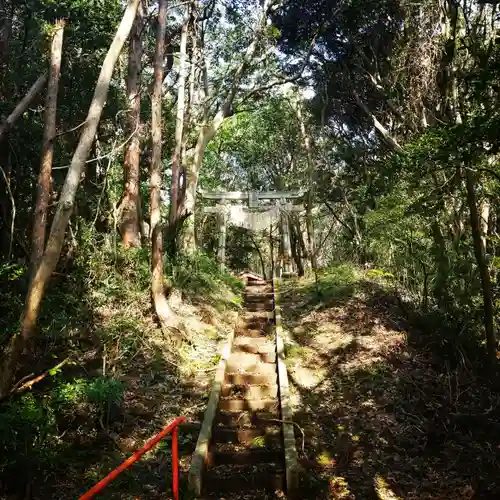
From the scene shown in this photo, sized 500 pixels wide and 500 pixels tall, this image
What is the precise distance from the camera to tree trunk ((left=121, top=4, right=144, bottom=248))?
412 inches

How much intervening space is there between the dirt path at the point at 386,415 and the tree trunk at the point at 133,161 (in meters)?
4.12

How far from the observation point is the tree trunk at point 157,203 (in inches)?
355

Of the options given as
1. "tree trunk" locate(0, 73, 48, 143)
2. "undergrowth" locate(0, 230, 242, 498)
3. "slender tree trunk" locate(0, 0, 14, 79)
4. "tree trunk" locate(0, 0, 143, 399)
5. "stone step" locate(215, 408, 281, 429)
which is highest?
"slender tree trunk" locate(0, 0, 14, 79)

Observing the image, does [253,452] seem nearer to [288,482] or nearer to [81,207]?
[288,482]

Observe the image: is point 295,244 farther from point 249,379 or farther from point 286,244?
point 249,379

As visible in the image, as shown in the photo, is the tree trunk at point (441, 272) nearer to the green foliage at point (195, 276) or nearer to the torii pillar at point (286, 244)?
the green foliage at point (195, 276)

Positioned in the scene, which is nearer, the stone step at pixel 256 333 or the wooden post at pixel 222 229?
the stone step at pixel 256 333

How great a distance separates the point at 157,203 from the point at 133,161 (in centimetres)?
176

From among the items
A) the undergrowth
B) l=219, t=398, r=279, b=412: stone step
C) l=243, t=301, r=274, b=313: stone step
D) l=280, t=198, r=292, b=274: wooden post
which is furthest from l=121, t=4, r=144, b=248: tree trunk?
l=280, t=198, r=292, b=274: wooden post

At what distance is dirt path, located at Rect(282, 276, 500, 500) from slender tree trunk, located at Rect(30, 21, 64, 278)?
4.39 m

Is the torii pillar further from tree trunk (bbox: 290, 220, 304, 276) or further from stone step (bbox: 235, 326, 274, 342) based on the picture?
stone step (bbox: 235, 326, 274, 342)

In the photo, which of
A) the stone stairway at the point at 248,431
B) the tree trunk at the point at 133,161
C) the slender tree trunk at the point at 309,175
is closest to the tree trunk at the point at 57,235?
the stone stairway at the point at 248,431

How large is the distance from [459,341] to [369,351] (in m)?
1.52

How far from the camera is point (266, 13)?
630 inches
